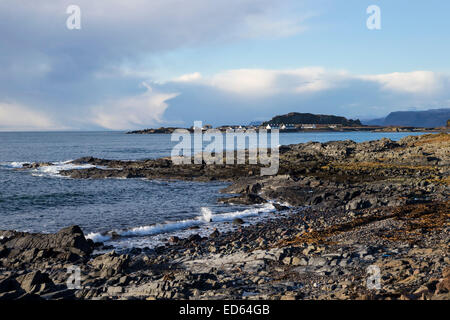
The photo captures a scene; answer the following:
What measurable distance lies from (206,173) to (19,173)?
2908 cm

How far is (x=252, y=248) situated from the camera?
57.2 feet

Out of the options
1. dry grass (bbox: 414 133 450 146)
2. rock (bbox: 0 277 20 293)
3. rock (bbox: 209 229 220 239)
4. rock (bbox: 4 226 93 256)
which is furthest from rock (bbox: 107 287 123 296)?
dry grass (bbox: 414 133 450 146)

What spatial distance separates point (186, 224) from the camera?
81.4 ft

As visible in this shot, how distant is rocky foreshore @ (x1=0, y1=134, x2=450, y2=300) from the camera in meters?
11.2

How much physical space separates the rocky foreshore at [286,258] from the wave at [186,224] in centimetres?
166

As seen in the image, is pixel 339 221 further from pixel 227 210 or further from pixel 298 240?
pixel 227 210

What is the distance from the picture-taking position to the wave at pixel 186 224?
22.0 m

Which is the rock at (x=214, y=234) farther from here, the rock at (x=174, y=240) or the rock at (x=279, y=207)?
the rock at (x=279, y=207)

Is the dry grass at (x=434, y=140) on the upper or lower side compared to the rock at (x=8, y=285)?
upper

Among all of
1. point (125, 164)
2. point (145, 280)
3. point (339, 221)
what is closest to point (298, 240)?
point (339, 221)

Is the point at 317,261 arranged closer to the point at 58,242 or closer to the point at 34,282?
the point at 34,282

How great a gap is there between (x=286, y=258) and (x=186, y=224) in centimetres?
1146

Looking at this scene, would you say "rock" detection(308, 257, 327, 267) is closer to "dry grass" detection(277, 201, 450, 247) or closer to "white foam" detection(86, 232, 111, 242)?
"dry grass" detection(277, 201, 450, 247)

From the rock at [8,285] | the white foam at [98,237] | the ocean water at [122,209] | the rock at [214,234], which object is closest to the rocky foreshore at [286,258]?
the rock at [8,285]
